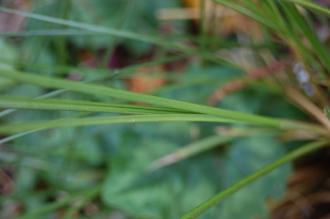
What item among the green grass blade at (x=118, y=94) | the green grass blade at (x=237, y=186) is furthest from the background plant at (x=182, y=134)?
the green grass blade at (x=118, y=94)

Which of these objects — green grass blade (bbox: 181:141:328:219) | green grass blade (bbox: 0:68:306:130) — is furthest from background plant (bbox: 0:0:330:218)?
green grass blade (bbox: 0:68:306:130)

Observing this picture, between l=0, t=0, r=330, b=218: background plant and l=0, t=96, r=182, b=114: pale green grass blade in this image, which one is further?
l=0, t=0, r=330, b=218: background plant

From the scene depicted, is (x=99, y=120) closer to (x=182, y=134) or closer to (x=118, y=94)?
(x=118, y=94)

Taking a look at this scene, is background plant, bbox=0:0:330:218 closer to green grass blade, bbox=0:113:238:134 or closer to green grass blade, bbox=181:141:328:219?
green grass blade, bbox=181:141:328:219

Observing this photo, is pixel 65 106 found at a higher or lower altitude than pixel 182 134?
A: higher

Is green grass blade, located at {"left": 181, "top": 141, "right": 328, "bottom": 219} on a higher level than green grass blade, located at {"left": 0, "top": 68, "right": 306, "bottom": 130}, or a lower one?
lower

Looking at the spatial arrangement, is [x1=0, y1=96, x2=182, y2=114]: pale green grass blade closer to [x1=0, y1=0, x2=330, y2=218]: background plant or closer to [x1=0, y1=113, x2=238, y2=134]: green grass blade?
[x1=0, y1=113, x2=238, y2=134]: green grass blade

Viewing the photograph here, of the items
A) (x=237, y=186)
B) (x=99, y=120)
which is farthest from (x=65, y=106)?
(x=237, y=186)

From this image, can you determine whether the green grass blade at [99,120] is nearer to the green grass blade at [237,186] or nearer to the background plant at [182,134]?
the green grass blade at [237,186]

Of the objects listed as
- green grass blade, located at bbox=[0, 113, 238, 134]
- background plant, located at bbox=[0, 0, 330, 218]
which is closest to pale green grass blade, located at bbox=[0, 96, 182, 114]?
green grass blade, located at bbox=[0, 113, 238, 134]

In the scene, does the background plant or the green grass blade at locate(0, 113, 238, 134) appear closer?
the green grass blade at locate(0, 113, 238, 134)
